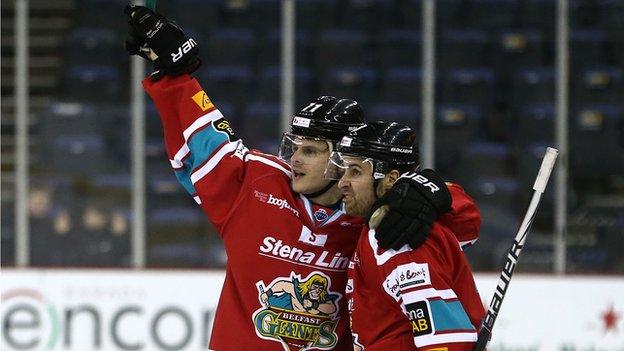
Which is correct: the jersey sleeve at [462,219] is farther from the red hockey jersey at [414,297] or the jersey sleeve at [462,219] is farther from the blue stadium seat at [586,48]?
the blue stadium seat at [586,48]

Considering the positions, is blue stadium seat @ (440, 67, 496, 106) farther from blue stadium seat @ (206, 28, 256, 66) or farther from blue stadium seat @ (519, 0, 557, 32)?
blue stadium seat @ (206, 28, 256, 66)

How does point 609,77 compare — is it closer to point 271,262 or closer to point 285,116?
point 285,116

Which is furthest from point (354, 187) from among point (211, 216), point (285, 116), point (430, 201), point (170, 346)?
point (285, 116)

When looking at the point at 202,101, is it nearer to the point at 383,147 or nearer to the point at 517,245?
the point at 383,147

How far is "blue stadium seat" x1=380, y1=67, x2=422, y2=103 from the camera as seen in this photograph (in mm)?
6043

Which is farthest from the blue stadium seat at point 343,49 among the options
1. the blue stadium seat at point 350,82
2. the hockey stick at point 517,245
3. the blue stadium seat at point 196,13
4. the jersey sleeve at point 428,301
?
the jersey sleeve at point 428,301

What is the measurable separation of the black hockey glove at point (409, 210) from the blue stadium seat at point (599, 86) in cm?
376

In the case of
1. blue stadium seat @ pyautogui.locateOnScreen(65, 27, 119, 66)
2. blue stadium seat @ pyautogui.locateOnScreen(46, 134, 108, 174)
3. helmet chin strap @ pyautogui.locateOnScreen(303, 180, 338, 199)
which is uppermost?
helmet chin strap @ pyautogui.locateOnScreen(303, 180, 338, 199)

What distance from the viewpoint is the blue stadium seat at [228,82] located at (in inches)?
243

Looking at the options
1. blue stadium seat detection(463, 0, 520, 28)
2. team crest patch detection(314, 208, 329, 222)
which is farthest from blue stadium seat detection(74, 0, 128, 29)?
team crest patch detection(314, 208, 329, 222)

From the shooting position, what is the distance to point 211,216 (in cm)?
279

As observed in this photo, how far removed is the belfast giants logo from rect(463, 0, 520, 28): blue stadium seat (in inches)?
142

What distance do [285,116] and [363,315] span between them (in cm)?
366

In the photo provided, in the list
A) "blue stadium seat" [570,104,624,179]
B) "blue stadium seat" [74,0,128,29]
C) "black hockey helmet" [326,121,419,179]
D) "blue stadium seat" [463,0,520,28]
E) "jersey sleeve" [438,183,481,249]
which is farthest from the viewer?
"blue stadium seat" [74,0,128,29]
